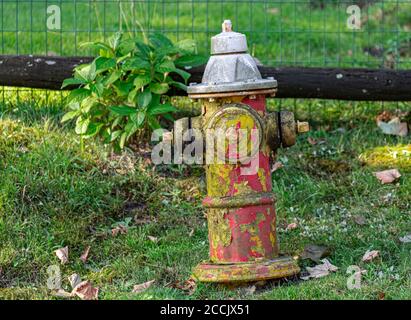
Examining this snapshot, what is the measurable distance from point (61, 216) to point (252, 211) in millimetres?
1428

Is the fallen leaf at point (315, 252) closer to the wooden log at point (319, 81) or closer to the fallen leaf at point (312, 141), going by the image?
the fallen leaf at point (312, 141)

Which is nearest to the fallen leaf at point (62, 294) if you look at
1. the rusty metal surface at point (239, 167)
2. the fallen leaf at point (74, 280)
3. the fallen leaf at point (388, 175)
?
the fallen leaf at point (74, 280)

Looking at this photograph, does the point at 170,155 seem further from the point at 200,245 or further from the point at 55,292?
the point at 55,292

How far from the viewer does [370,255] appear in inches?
207

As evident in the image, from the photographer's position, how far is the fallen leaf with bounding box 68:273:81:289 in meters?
5.08

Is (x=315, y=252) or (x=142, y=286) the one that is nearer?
(x=142, y=286)

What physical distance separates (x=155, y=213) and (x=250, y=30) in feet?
6.55

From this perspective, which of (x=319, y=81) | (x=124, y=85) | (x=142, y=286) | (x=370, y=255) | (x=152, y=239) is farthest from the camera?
(x=319, y=81)

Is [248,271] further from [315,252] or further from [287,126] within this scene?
[287,126]

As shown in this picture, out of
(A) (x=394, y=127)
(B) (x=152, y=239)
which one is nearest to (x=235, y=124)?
(B) (x=152, y=239)

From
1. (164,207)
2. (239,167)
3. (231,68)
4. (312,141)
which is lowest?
(164,207)

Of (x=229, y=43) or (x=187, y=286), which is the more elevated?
(x=229, y=43)

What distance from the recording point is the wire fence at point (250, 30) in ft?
23.6

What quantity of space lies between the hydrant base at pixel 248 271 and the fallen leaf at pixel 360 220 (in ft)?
3.29
